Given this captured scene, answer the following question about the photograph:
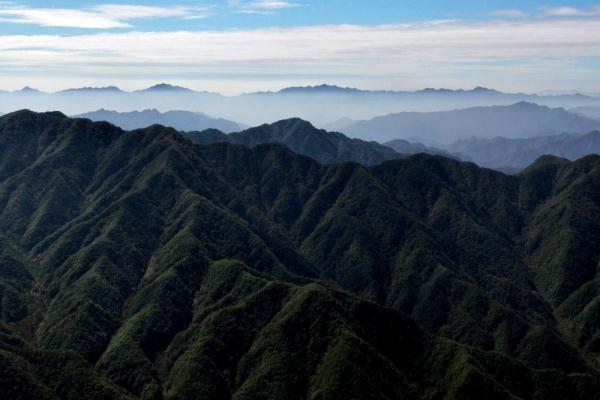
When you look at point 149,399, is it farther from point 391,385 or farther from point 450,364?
point 450,364

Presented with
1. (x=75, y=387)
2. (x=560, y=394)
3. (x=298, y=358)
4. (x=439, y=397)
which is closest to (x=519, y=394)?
(x=560, y=394)

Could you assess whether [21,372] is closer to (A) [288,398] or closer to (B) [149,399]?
(B) [149,399]

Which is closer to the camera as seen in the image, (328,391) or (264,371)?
(328,391)

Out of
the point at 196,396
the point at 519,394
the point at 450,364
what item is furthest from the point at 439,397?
the point at 196,396

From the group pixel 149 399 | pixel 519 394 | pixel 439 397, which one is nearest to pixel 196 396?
pixel 149 399

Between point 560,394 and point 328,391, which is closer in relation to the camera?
point 328,391

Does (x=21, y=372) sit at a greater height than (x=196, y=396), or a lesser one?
greater

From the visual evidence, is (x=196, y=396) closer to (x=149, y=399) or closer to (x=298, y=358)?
(x=149, y=399)

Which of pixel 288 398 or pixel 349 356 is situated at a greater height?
pixel 349 356
